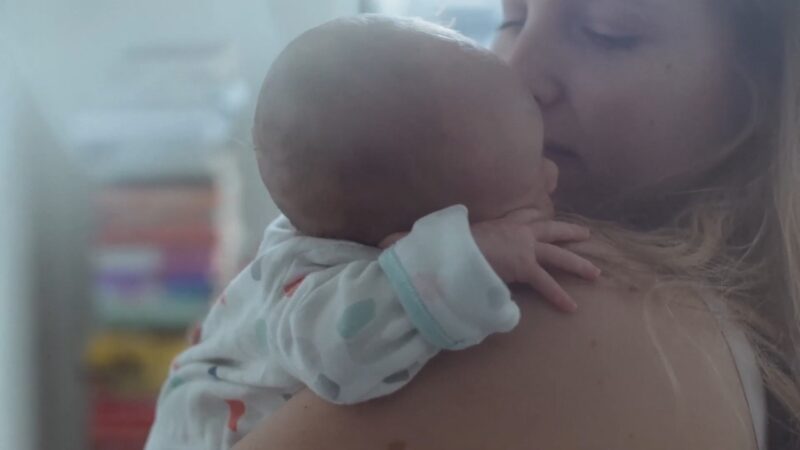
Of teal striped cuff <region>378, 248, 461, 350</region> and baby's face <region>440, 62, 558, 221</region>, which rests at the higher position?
baby's face <region>440, 62, 558, 221</region>

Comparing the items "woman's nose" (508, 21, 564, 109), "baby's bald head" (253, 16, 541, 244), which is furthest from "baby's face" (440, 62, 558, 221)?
"woman's nose" (508, 21, 564, 109)

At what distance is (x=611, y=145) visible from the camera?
700mm

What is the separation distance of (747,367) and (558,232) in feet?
0.50

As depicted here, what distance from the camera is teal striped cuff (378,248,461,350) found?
1.60ft

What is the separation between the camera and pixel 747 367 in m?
0.58

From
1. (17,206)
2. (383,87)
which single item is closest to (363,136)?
(383,87)

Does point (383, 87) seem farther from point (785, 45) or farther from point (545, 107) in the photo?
point (785, 45)

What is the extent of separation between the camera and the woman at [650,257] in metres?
0.52

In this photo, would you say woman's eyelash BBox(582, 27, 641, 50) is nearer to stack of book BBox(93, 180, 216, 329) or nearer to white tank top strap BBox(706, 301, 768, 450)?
white tank top strap BBox(706, 301, 768, 450)

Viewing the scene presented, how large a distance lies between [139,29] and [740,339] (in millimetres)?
1211

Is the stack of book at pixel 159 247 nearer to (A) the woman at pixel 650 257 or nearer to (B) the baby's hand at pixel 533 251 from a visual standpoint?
(A) the woman at pixel 650 257

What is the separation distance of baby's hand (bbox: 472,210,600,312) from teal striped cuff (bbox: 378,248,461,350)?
0.05m

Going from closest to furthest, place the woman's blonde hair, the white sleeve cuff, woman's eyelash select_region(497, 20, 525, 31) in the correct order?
the white sleeve cuff
the woman's blonde hair
woman's eyelash select_region(497, 20, 525, 31)

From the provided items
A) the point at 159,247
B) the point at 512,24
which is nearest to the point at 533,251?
the point at 512,24
